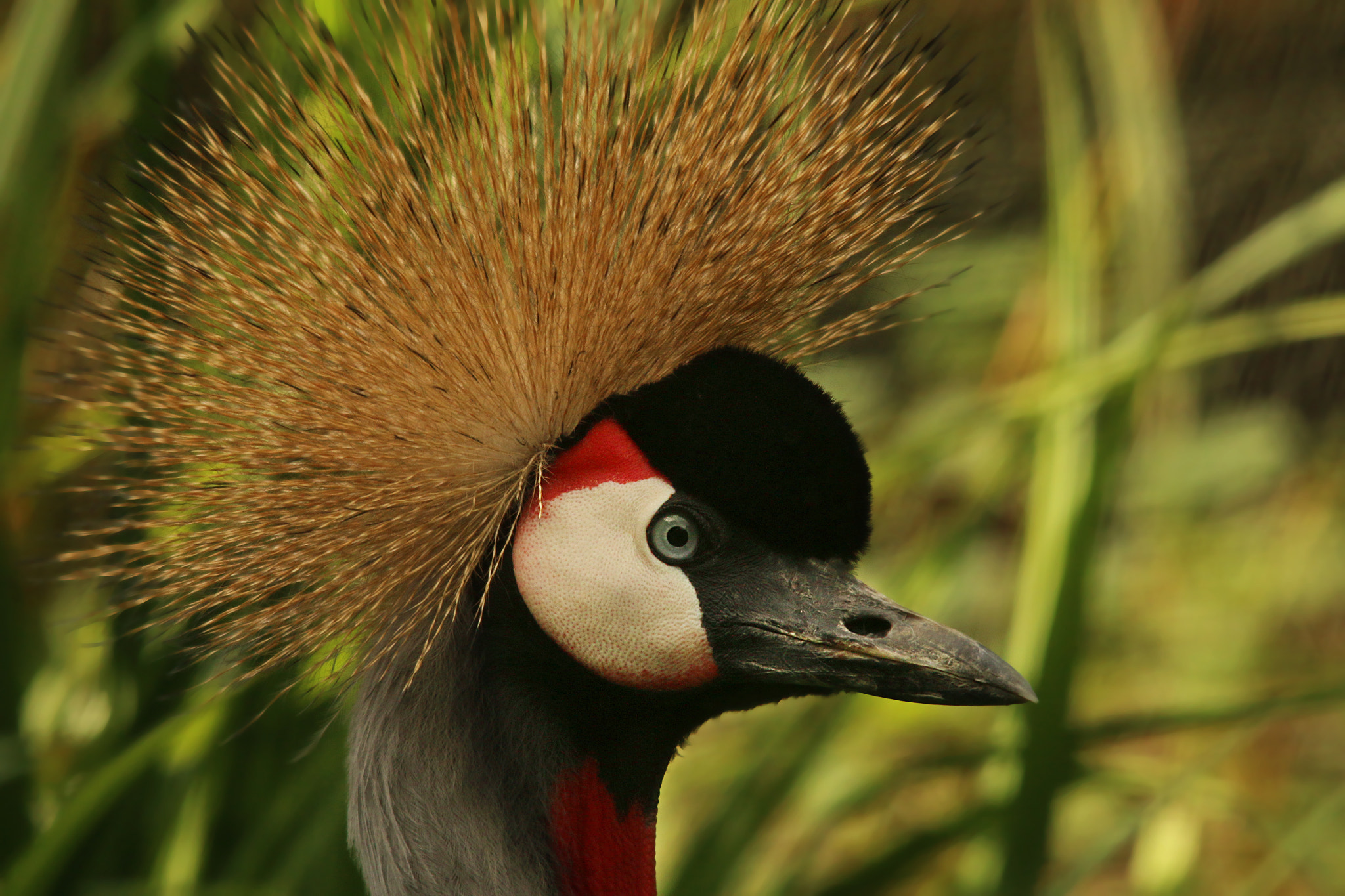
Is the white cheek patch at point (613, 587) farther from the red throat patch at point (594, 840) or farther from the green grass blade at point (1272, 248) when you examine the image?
the green grass blade at point (1272, 248)

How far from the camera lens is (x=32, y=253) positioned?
3.30 feet

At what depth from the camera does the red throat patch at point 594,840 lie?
29.5 inches

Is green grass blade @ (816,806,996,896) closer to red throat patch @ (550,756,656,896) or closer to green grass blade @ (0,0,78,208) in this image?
red throat patch @ (550,756,656,896)

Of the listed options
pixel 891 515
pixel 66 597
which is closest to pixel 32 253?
pixel 66 597

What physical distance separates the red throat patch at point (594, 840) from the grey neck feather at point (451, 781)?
0.01 m

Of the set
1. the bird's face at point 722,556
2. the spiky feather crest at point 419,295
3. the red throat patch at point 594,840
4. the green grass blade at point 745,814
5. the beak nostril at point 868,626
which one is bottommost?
the green grass blade at point 745,814

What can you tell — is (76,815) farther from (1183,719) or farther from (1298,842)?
(1298,842)

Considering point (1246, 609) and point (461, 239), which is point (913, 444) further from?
point (1246, 609)

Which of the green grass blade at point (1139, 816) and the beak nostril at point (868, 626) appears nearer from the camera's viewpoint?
the beak nostril at point (868, 626)

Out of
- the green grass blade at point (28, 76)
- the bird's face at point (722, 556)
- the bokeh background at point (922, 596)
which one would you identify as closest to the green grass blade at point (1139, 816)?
the bokeh background at point (922, 596)

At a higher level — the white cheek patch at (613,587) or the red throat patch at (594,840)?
the white cheek patch at (613,587)

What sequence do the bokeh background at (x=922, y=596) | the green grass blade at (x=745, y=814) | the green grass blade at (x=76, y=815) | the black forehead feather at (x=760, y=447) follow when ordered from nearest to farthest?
the black forehead feather at (x=760, y=447) < the green grass blade at (x=76, y=815) < the bokeh background at (x=922, y=596) < the green grass blade at (x=745, y=814)

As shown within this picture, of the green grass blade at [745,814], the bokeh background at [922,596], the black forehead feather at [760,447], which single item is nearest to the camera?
the black forehead feather at [760,447]

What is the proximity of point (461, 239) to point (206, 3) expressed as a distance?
0.63m
